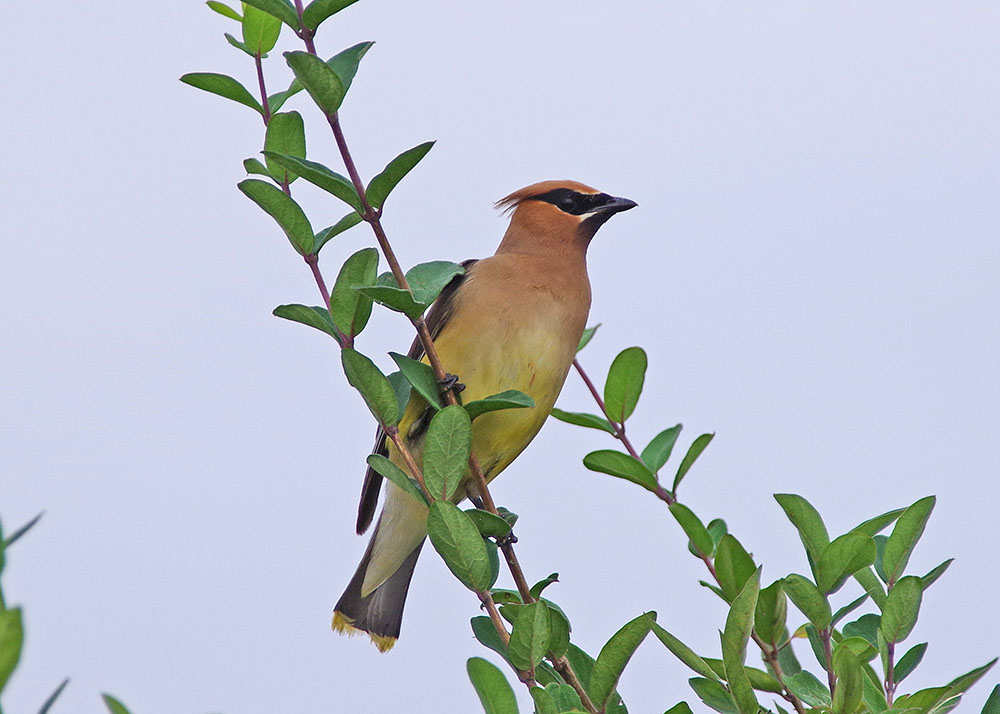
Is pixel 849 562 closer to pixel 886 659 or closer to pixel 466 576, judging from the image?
pixel 886 659

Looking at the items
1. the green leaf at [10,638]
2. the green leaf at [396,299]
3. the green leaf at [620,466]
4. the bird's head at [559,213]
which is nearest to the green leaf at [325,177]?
the green leaf at [396,299]

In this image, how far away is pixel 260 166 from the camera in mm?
2762

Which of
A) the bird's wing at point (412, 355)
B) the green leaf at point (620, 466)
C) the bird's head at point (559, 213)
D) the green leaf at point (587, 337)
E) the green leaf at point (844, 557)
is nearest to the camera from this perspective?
the green leaf at point (844, 557)

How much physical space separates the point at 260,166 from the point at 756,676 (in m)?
1.42

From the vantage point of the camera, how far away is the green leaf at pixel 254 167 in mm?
2750

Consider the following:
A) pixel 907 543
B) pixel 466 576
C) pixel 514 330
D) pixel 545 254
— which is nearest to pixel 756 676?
pixel 907 543

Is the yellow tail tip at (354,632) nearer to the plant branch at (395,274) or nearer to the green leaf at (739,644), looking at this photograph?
the plant branch at (395,274)

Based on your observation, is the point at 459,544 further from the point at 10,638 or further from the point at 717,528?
the point at 10,638

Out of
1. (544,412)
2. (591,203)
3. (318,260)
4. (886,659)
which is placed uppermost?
(591,203)

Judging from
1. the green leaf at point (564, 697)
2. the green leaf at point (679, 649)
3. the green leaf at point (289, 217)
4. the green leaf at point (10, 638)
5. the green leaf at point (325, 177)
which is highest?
the green leaf at point (289, 217)

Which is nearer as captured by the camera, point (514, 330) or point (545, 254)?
point (514, 330)

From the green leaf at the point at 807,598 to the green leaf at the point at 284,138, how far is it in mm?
1263

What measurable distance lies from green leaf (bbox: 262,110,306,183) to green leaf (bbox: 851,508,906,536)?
4.35 feet

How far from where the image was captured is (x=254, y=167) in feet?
9.03
